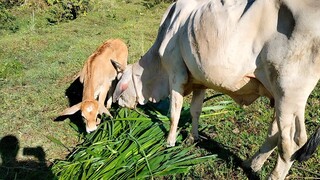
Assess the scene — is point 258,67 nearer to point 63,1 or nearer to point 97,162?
point 97,162

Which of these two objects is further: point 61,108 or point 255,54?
point 61,108

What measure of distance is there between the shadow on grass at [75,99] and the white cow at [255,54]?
1804mm

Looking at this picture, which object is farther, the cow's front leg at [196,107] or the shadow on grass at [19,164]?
the cow's front leg at [196,107]

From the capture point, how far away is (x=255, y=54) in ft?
12.4

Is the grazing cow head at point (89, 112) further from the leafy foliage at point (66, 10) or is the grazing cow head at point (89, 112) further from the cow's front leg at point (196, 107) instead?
the leafy foliage at point (66, 10)

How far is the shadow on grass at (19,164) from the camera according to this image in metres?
5.08

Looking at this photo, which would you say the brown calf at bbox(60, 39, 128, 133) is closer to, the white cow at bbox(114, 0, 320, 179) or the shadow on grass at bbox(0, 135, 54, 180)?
the shadow on grass at bbox(0, 135, 54, 180)

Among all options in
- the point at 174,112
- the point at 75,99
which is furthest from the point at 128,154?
the point at 75,99

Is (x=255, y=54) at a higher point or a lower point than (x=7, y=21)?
higher

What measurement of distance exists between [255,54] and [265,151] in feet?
4.12

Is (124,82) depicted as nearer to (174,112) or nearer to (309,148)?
(174,112)

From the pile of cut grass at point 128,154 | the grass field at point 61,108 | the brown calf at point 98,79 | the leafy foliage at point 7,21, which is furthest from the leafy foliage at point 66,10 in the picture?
the pile of cut grass at point 128,154

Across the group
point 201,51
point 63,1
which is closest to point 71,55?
point 63,1

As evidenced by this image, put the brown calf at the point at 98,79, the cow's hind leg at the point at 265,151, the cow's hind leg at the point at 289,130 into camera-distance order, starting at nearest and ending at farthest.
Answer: the cow's hind leg at the point at 289,130, the cow's hind leg at the point at 265,151, the brown calf at the point at 98,79
